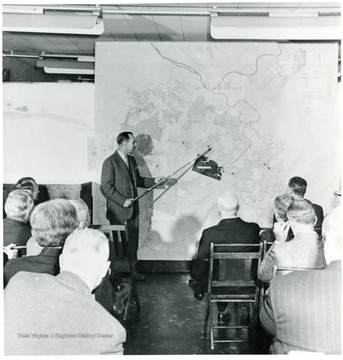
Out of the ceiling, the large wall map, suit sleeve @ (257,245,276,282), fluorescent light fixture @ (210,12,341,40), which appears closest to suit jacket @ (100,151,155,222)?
the large wall map

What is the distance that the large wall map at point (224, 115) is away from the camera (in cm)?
543

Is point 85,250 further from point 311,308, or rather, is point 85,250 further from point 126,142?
point 126,142

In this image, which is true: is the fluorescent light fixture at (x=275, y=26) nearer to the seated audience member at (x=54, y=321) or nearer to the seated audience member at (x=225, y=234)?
the seated audience member at (x=225, y=234)

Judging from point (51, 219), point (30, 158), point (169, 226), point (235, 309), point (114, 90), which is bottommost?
point (235, 309)

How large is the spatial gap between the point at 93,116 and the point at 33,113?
0.82 metres

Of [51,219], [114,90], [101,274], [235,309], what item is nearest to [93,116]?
[114,90]

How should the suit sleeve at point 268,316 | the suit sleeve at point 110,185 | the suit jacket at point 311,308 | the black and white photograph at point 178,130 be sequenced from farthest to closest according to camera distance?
the suit sleeve at point 110,185, the black and white photograph at point 178,130, the suit sleeve at point 268,316, the suit jacket at point 311,308

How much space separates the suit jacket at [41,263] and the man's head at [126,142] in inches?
110

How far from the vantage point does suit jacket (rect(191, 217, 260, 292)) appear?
11.4 ft

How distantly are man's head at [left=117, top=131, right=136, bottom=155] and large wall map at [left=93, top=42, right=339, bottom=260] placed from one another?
18.3 inches

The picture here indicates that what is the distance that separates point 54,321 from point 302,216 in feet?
5.41

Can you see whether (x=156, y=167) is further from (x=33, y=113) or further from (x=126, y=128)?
(x=33, y=113)

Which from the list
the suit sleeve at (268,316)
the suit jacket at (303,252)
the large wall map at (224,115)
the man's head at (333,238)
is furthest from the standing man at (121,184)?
the suit sleeve at (268,316)

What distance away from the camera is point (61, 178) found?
19.6 ft
